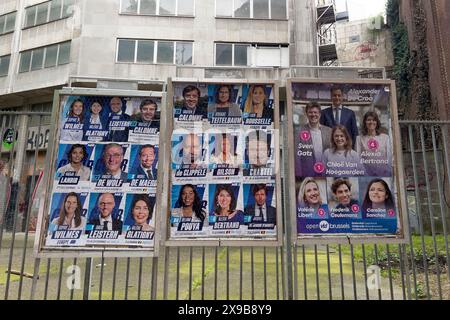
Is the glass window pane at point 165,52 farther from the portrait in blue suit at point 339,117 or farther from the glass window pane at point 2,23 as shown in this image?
the portrait in blue suit at point 339,117

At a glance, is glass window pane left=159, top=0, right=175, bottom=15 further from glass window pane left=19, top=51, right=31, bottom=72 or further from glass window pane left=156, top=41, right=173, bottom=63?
glass window pane left=19, top=51, right=31, bottom=72

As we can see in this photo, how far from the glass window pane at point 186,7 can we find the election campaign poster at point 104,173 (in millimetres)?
19008

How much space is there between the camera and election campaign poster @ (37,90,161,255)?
13.2 feet

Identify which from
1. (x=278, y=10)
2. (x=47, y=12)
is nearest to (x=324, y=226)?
(x=278, y=10)

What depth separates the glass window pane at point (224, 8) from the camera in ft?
70.5

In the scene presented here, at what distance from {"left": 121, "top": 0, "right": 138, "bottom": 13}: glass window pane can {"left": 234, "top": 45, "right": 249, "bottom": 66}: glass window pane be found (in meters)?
6.57

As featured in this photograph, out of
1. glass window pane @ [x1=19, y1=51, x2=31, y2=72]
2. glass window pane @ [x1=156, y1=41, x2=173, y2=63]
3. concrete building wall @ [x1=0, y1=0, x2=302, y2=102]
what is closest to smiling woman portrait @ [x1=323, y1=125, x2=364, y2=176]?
concrete building wall @ [x1=0, y1=0, x2=302, y2=102]

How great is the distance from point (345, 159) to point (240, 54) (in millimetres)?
18016

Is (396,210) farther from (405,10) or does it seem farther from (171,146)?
(405,10)

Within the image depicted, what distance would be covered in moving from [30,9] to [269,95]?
25766mm

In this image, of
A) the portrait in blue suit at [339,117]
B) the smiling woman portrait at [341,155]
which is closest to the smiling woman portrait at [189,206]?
the smiling woman portrait at [341,155]

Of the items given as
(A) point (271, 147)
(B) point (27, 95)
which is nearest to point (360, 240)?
(A) point (271, 147)
